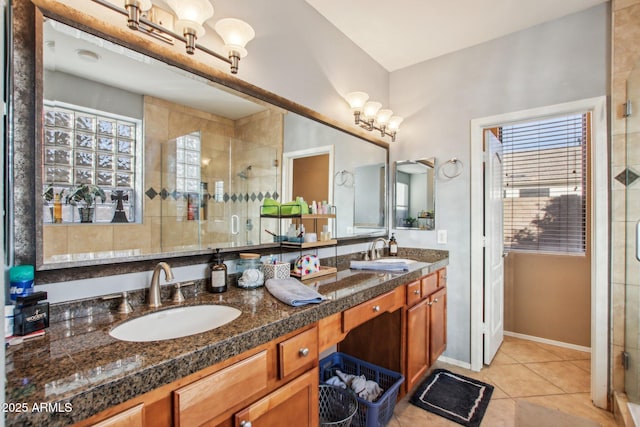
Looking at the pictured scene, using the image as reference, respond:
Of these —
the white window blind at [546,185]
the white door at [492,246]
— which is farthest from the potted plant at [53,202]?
the white window blind at [546,185]

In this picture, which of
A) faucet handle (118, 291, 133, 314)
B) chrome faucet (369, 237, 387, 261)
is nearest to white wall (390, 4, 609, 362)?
chrome faucet (369, 237, 387, 261)

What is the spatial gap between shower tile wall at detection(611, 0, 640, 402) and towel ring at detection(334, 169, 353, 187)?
1722mm

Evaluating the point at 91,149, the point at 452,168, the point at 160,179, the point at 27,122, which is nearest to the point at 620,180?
the point at 452,168

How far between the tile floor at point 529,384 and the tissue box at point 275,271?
3.86 feet

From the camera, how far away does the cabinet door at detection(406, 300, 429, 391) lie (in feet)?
6.64

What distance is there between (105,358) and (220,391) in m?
0.32

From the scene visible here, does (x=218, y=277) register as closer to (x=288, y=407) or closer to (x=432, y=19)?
(x=288, y=407)

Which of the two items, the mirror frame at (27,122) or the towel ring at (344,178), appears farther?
the towel ring at (344,178)

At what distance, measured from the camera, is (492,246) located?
2.68m

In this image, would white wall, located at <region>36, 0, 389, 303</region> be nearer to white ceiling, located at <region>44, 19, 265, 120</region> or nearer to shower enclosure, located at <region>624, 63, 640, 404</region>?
white ceiling, located at <region>44, 19, 265, 120</region>

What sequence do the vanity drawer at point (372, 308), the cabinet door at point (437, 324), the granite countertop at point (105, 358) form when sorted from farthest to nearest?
the cabinet door at point (437, 324) < the vanity drawer at point (372, 308) < the granite countertop at point (105, 358)

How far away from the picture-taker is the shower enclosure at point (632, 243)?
1.94m

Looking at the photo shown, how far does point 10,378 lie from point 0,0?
A: 30.2 inches

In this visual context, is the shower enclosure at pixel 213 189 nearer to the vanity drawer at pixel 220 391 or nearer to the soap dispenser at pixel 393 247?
the vanity drawer at pixel 220 391
